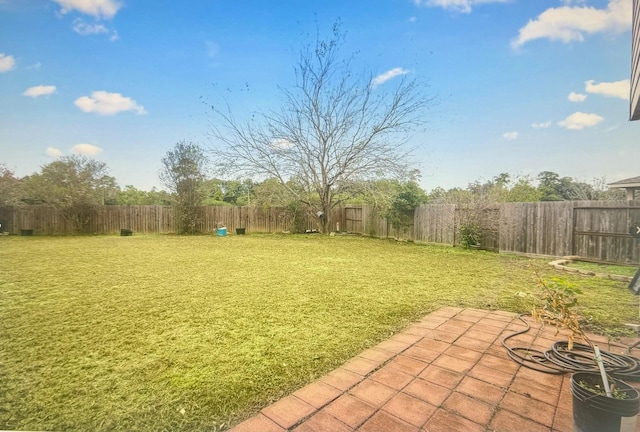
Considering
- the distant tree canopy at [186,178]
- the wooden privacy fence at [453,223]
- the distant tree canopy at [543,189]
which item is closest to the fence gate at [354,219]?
the wooden privacy fence at [453,223]

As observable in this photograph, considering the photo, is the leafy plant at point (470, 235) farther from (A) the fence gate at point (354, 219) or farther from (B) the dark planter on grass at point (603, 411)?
(B) the dark planter on grass at point (603, 411)

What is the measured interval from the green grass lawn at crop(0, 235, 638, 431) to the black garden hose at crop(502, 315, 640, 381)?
0.56m

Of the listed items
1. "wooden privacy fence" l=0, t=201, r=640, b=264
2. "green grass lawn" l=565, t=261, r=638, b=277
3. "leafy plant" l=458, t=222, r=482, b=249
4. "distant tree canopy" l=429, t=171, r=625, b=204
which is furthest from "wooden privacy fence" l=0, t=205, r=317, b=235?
"green grass lawn" l=565, t=261, r=638, b=277

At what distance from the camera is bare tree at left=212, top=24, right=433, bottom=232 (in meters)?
10.2

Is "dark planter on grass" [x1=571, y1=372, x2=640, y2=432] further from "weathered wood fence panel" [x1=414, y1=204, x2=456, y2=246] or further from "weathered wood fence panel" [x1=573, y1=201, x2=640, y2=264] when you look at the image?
"weathered wood fence panel" [x1=414, y1=204, x2=456, y2=246]

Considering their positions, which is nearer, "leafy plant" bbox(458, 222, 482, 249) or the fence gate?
"leafy plant" bbox(458, 222, 482, 249)

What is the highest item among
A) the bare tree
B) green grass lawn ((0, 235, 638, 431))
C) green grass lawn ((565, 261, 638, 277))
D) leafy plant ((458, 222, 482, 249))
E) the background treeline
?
the bare tree

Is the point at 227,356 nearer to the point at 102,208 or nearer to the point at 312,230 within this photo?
the point at 312,230

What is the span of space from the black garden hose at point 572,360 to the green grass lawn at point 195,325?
56 cm

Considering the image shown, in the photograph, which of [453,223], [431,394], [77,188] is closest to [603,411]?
[431,394]

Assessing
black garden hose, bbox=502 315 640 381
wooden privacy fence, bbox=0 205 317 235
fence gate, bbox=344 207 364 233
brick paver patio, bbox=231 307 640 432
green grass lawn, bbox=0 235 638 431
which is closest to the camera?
brick paver patio, bbox=231 307 640 432

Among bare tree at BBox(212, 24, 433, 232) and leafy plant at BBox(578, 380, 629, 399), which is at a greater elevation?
bare tree at BBox(212, 24, 433, 232)

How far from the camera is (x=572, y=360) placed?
177cm

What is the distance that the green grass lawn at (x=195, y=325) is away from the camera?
4.70 ft
